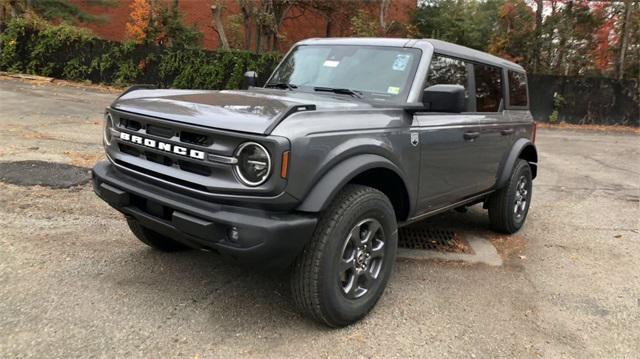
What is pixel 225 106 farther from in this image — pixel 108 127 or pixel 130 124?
pixel 108 127

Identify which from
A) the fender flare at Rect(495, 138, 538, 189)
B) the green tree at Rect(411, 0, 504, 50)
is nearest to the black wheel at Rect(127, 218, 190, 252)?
the fender flare at Rect(495, 138, 538, 189)

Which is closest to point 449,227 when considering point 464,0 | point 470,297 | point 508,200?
point 508,200

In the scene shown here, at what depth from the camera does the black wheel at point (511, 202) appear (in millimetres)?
5426

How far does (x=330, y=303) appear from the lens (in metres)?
3.12

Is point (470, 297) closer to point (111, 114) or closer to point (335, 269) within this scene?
point (335, 269)

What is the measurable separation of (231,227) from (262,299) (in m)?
1.01

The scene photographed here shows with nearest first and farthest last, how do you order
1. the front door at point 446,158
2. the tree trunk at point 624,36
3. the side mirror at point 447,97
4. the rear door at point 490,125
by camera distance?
the side mirror at point 447,97
the front door at point 446,158
the rear door at point 490,125
the tree trunk at point 624,36

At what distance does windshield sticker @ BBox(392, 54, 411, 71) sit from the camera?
4.10 m

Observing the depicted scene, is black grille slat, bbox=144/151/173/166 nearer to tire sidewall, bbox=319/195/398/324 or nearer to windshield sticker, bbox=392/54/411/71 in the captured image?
tire sidewall, bbox=319/195/398/324

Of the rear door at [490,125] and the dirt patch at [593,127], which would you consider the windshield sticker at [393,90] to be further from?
the dirt patch at [593,127]

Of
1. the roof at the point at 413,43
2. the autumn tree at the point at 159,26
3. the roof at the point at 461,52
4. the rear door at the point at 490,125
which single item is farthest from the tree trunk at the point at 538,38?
the roof at the point at 413,43

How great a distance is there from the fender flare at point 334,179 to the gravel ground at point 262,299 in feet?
2.75

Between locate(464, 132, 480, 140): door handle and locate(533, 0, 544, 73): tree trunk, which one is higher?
locate(533, 0, 544, 73): tree trunk

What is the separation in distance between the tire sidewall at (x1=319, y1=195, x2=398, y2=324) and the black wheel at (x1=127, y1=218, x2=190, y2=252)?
61.6 inches
